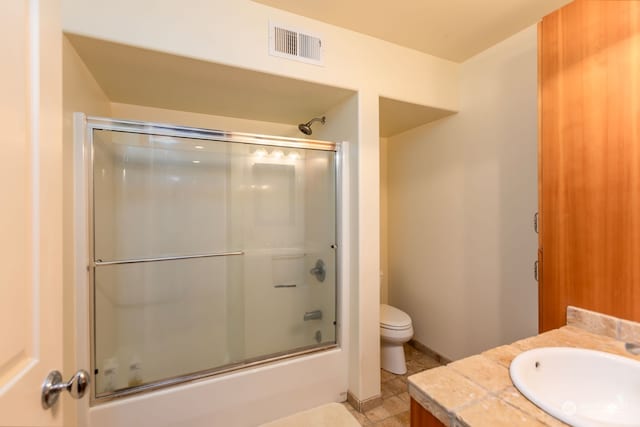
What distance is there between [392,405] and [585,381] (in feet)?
4.07

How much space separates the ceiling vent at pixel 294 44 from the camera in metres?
1.58

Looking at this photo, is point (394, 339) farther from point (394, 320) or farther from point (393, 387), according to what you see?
point (393, 387)

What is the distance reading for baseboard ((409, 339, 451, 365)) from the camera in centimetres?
231

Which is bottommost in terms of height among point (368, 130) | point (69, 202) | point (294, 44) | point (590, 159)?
point (69, 202)

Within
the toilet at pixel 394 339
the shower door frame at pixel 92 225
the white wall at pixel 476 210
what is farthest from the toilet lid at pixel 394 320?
the shower door frame at pixel 92 225

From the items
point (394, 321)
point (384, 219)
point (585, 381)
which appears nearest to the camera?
point (585, 381)

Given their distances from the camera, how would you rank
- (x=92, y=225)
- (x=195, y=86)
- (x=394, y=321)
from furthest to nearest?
(x=394, y=321) < (x=195, y=86) < (x=92, y=225)

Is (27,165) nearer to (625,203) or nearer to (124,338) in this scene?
(124,338)

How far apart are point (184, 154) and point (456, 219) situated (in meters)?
2.13

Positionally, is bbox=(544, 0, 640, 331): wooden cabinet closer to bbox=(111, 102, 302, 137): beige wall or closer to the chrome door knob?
the chrome door knob

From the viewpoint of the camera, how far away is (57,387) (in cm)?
64

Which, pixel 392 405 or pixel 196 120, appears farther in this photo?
pixel 196 120

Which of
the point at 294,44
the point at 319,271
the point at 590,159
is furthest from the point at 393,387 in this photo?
the point at 294,44

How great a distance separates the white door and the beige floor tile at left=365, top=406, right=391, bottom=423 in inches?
64.7
